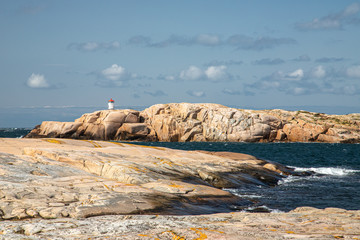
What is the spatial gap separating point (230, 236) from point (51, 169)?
38.9ft

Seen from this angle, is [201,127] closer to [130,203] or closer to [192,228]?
[130,203]

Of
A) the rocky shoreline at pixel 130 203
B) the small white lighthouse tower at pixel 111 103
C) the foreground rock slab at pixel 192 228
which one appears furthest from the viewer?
the small white lighthouse tower at pixel 111 103

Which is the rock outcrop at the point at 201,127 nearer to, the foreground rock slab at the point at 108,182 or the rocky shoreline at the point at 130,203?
the foreground rock slab at the point at 108,182

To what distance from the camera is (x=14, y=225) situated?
360 inches

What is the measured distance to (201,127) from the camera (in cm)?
9912

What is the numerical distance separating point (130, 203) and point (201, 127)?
86341 mm

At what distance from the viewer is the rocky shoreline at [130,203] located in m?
8.59

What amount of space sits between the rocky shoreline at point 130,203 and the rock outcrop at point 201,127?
6898 cm

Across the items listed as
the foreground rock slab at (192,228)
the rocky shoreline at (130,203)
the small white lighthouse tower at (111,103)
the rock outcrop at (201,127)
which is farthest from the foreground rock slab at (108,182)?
the small white lighthouse tower at (111,103)

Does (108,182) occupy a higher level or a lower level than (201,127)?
lower

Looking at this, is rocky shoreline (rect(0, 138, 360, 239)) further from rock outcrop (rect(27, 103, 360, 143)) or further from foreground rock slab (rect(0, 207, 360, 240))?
rock outcrop (rect(27, 103, 360, 143))

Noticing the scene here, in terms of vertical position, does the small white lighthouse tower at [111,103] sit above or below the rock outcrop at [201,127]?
above

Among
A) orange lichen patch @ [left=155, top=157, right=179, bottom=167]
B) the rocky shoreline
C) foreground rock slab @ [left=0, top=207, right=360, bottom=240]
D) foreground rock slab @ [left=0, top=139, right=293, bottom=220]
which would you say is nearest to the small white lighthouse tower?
foreground rock slab @ [left=0, top=139, right=293, bottom=220]

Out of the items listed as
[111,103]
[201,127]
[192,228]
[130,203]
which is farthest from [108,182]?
[111,103]
